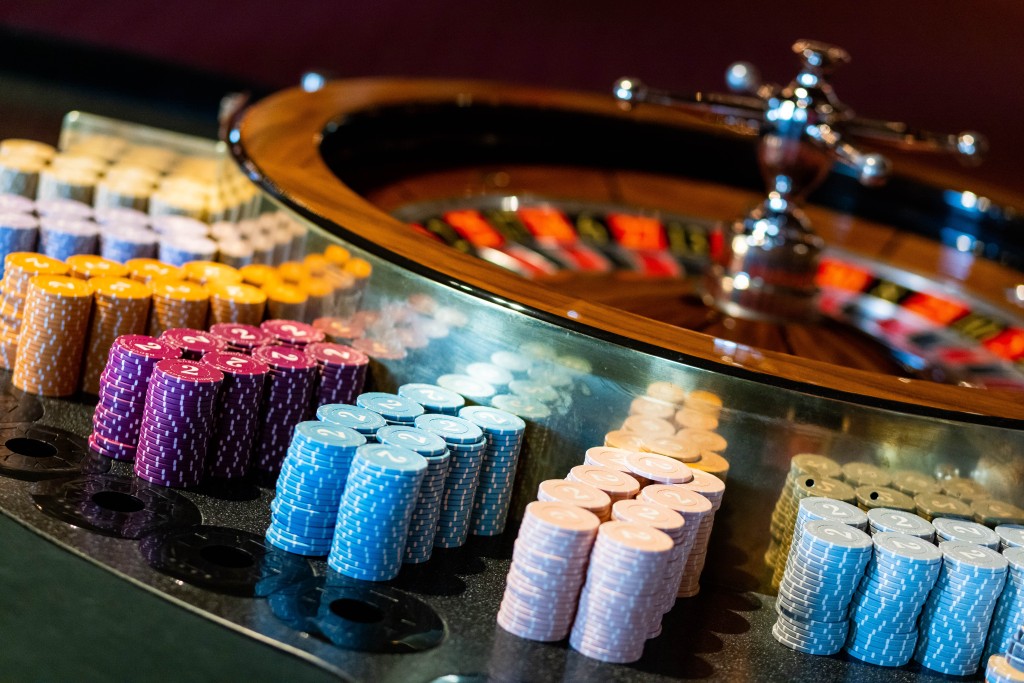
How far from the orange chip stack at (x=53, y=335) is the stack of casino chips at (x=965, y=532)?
1676 millimetres

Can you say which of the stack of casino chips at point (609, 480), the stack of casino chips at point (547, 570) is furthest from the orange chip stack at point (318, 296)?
the stack of casino chips at point (547, 570)

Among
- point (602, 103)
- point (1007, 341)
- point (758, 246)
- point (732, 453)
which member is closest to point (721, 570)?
point (732, 453)

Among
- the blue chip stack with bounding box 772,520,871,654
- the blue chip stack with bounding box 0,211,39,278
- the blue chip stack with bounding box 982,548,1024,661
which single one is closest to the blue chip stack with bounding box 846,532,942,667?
the blue chip stack with bounding box 772,520,871,654

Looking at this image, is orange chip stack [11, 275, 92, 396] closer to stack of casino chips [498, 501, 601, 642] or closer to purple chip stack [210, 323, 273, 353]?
purple chip stack [210, 323, 273, 353]

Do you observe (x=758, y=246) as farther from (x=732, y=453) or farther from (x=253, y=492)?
(x=253, y=492)

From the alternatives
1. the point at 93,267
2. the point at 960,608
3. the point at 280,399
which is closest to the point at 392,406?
the point at 280,399

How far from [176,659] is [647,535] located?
29.5 inches

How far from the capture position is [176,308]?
2748 millimetres

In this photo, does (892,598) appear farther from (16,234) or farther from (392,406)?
(16,234)

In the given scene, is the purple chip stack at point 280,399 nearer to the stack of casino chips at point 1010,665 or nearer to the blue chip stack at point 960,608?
the blue chip stack at point 960,608

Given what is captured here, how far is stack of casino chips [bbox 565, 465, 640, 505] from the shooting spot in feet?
7.52

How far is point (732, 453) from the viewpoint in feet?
8.02

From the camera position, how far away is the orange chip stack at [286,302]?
2.88 meters

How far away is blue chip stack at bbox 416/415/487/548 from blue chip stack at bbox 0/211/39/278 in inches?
43.4
